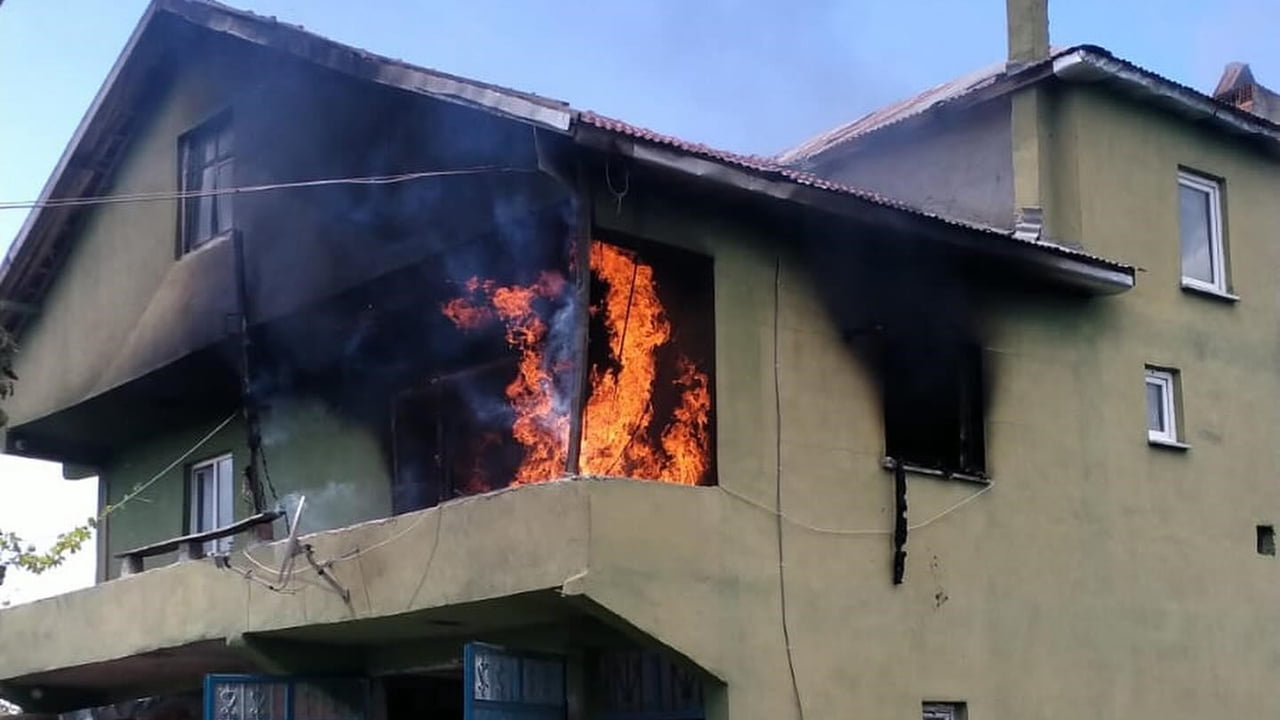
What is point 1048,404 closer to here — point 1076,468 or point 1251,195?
point 1076,468

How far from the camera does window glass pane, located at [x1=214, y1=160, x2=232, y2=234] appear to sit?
16797 millimetres

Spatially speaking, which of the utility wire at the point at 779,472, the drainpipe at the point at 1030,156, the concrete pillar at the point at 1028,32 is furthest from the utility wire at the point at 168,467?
the concrete pillar at the point at 1028,32

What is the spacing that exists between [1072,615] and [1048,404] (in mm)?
1856

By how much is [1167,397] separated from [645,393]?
6.21 m

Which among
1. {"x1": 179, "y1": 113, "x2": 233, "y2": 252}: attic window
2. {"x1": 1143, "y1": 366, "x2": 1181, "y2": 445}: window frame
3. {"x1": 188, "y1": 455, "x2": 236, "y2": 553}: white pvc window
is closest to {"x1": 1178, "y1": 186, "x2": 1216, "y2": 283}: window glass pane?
{"x1": 1143, "y1": 366, "x2": 1181, "y2": 445}: window frame

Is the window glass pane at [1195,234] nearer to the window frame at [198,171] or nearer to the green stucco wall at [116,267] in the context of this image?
the window frame at [198,171]

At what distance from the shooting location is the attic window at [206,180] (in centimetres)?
1698

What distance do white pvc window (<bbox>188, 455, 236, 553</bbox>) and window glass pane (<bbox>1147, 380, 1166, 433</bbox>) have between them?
9.49 metres

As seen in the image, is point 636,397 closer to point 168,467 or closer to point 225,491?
point 225,491

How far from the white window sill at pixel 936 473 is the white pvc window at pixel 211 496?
7.75 metres

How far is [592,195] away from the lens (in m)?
12.0

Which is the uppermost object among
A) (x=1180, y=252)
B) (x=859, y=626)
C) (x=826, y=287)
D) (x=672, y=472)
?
(x=1180, y=252)

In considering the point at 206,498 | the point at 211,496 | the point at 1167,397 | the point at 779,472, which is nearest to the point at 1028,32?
the point at 1167,397

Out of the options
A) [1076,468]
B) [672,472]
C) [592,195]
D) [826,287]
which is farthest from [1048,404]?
[592,195]
